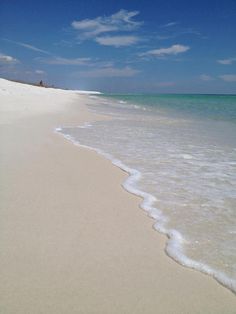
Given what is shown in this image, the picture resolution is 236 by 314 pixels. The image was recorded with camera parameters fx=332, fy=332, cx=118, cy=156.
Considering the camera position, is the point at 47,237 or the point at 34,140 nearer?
the point at 47,237

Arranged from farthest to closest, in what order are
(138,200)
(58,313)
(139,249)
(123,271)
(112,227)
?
(138,200) < (112,227) < (139,249) < (123,271) < (58,313)

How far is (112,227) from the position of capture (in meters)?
2.69

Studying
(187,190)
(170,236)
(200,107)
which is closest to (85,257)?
(170,236)

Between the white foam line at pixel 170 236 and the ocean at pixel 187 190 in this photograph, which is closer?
the white foam line at pixel 170 236

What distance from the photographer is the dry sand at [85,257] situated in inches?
70.7

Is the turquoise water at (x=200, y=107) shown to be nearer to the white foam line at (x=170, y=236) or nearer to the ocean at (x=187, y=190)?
the ocean at (x=187, y=190)

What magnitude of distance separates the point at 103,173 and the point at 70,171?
1.38 ft

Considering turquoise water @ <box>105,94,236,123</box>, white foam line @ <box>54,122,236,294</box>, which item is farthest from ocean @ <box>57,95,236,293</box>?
turquoise water @ <box>105,94,236,123</box>

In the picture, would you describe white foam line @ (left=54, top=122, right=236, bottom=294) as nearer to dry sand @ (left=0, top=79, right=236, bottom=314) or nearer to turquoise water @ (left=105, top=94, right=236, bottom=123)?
dry sand @ (left=0, top=79, right=236, bottom=314)

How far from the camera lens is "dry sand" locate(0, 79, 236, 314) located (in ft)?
5.89

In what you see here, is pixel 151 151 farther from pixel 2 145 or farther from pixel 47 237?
pixel 47 237

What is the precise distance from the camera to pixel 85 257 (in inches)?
86.8

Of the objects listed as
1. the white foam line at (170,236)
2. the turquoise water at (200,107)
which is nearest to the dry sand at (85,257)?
the white foam line at (170,236)

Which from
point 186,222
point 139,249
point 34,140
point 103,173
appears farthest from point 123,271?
point 34,140
